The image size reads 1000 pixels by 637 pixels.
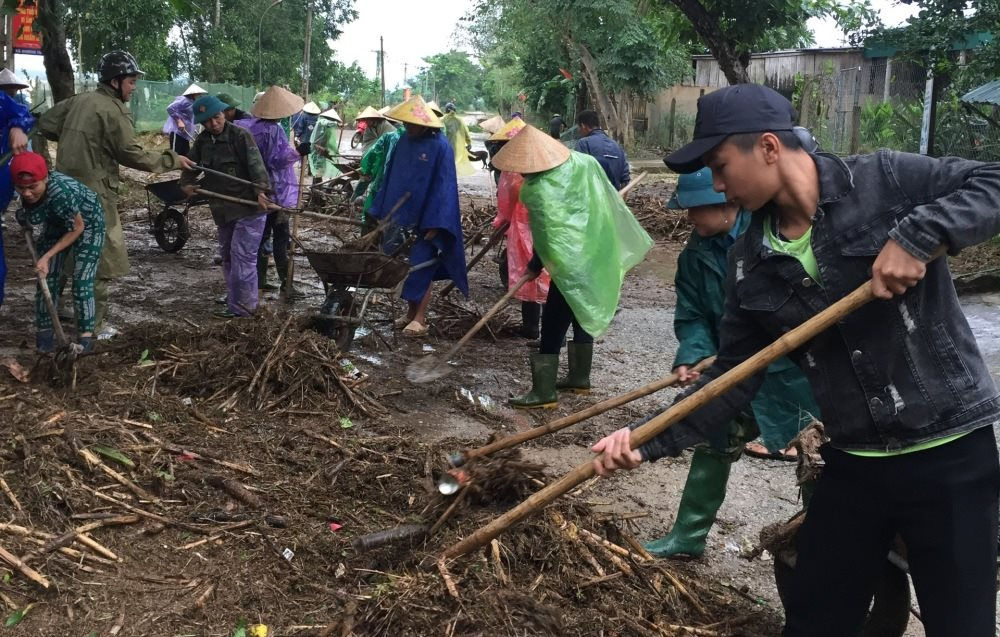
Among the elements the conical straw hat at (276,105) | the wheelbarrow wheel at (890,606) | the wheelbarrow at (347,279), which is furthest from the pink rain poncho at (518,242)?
the wheelbarrow wheel at (890,606)

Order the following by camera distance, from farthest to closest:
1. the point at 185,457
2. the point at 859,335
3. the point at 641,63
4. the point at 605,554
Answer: the point at 641,63
the point at 185,457
the point at 605,554
the point at 859,335

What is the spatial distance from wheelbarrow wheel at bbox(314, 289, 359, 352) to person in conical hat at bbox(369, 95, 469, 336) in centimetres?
67

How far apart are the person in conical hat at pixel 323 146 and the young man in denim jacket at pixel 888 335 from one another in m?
13.5

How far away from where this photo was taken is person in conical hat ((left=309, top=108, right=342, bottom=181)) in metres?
15.4

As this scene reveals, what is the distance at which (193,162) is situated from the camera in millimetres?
7789

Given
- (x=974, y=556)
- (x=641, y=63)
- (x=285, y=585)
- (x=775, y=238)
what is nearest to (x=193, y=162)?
(x=285, y=585)

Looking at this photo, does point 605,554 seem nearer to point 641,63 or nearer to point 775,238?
point 775,238

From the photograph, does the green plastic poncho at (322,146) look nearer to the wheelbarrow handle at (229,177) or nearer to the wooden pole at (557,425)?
the wheelbarrow handle at (229,177)

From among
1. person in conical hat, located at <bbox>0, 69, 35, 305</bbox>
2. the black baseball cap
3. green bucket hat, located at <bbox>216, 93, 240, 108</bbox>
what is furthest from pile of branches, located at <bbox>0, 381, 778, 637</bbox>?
green bucket hat, located at <bbox>216, 93, 240, 108</bbox>

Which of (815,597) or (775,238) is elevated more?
(775,238)

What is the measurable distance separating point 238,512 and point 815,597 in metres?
2.60

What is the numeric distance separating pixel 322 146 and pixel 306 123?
46 cm

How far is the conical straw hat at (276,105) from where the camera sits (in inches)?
340

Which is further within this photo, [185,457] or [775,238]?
[185,457]
